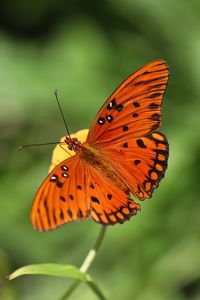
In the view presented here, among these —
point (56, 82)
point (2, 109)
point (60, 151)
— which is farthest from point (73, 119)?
point (60, 151)

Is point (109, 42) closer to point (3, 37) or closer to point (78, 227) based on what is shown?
point (3, 37)

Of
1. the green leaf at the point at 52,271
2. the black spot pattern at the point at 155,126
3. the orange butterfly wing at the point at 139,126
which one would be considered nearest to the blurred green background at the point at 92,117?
the green leaf at the point at 52,271

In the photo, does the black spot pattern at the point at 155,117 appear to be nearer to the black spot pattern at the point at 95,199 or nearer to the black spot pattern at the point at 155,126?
the black spot pattern at the point at 155,126

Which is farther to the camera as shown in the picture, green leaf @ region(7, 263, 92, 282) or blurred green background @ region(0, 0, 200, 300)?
blurred green background @ region(0, 0, 200, 300)

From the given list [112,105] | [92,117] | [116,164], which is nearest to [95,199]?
[116,164]

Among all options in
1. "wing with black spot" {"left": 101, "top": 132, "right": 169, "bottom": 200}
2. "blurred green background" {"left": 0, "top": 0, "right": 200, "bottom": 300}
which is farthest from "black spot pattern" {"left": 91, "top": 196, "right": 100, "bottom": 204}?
"blurred green background" {"left": 0, "top": 0, "right": 200, "bottom": 300}

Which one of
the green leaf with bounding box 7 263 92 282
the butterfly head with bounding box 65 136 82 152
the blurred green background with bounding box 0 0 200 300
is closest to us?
the green leaf with bounding box 7 263 92 282

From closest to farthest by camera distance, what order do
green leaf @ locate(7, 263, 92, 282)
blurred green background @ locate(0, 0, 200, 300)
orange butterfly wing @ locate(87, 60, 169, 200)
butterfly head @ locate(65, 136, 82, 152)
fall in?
green leaf @ locate(7, 263, 92, 282)
orange butterfly wing @ locate(87, 60, 169, 200)
butterfly head @ locate(65, 136, 82, 152)
blurred green background @ locate(0, 0, 200, 300)

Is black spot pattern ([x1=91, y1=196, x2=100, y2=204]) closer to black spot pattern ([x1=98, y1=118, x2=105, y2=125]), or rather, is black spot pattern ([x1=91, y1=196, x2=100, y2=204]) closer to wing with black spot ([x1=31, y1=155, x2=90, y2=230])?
wing with black spot ([x1=31, y1=155, x2=90, y2=230])
